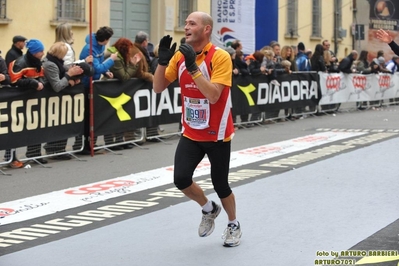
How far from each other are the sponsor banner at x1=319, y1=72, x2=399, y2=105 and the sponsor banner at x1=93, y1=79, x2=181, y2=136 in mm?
7470

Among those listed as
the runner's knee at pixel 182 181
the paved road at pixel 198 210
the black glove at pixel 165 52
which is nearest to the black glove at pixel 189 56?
the black glove at pixel 165 52

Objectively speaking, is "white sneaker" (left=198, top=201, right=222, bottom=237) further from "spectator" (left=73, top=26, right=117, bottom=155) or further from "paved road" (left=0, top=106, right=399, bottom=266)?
"spectator" (left=73, top=26, right=117, bottom=155)

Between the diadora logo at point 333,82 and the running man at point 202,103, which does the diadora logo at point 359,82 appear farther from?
the running man at point 202,103

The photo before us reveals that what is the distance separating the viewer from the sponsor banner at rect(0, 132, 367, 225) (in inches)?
346

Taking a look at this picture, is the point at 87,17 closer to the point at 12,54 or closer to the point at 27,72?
the point at 12,54

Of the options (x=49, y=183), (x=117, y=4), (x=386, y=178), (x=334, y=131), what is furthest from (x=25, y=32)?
(x=386, y=178)

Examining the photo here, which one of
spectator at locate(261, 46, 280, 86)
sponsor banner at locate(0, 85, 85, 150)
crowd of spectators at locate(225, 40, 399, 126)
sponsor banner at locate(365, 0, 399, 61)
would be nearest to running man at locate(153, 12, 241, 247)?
sponsor banner at locate(0, 85, 85, 150)

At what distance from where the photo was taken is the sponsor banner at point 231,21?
1909 centimetres

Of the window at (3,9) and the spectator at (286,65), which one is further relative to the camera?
the spectator at (286,65)

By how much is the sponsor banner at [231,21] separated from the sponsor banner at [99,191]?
19.0 ft

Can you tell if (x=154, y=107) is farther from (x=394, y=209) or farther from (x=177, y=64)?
(x=177, y=64)

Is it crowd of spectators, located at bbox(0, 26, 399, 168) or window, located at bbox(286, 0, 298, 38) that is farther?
window, located at bbox(286, 0, 298, 38)

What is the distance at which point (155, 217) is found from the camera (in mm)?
8398

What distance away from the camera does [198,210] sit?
8.73 metres
